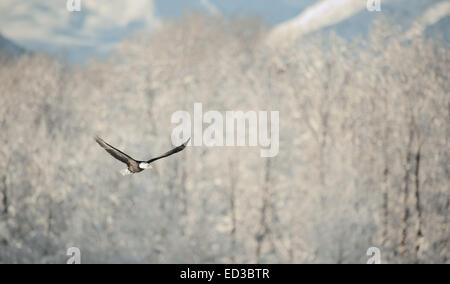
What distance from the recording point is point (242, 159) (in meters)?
11.9

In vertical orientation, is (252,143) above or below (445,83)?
below

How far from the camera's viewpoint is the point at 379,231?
1111cm

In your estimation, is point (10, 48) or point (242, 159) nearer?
point (242, 159)

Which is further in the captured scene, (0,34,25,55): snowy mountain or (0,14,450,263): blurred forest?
(0,34,25,55): snowy mountain

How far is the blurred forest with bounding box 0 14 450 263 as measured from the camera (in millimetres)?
11281

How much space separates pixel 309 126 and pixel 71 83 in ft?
24.8

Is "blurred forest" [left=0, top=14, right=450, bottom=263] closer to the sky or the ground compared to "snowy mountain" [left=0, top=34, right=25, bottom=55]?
closer to the ground

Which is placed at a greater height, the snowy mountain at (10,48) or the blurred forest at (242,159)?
the snowy mountain at (10,48)

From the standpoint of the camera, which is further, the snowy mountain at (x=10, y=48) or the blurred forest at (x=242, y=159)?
the snowy mountain at (x=10, y=48)

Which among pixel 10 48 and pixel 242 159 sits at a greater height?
pixel 10 48

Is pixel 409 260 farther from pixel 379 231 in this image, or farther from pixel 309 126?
pixel 309 126

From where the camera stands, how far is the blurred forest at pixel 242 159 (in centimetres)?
1128
